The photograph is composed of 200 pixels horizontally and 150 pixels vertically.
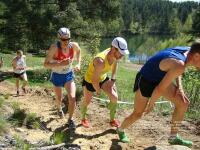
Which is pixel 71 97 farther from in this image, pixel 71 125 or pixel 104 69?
pixel 104 69

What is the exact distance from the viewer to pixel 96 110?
391 inches

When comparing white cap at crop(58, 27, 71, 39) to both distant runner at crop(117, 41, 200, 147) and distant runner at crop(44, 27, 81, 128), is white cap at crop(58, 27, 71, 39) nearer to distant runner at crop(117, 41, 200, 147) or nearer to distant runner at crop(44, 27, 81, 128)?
distant runner at crop(44, 27, 81, 128)

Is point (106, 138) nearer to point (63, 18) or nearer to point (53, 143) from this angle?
point (53, 143)

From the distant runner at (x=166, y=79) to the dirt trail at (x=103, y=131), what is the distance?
0.39m

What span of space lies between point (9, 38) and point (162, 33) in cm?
13274

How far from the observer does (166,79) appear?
598 centimetres

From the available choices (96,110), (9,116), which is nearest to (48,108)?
(96,110)

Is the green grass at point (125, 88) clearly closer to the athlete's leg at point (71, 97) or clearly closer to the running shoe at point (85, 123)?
the running shoe at point (85, 123)

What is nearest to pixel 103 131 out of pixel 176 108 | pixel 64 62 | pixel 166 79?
pixel 64 62

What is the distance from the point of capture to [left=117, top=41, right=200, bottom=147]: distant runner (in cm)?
588

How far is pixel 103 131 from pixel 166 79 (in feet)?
8.26

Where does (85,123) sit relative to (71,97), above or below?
below

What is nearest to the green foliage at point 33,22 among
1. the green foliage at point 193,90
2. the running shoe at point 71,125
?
the green foliage at point 193,90

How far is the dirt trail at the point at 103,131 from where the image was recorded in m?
7.27
